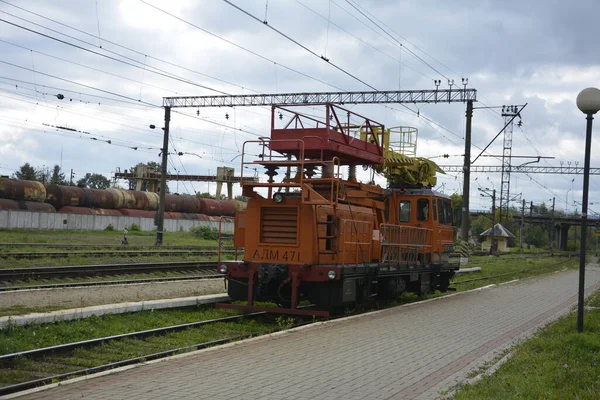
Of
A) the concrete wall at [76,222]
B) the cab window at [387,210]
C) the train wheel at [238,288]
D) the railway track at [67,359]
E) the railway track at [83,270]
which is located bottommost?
the railway track at [67,359]

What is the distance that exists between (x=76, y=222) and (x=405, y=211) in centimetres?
3578

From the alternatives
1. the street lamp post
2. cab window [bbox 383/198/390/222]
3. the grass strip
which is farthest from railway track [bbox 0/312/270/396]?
cab window [bbox 383/198/390/222]

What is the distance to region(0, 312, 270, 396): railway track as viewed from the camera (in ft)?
24.8

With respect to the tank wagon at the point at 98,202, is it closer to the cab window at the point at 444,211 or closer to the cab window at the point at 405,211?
the cab window at the point at 405,211

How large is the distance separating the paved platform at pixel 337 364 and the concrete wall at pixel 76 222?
34.9m

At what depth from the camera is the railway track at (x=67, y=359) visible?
24.8 ft

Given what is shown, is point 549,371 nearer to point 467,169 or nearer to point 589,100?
point 589,100

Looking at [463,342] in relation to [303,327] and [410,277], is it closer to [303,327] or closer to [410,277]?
[303,327]

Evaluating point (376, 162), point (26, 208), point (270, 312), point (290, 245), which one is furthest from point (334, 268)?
point (26, 208)

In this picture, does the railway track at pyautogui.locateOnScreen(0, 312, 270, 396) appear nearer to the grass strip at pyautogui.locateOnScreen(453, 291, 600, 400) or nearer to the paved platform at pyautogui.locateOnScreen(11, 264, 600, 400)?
the paved platform at pyautogui.locateOnScreen(11, 264, 600, 400)

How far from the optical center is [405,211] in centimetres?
1816

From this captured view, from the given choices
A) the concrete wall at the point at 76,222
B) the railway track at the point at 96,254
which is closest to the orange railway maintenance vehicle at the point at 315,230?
the railway track at the point at 96,254

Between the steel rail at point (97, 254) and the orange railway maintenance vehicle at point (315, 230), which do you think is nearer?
the orange railway maintenance vehicle at point (315, 230)

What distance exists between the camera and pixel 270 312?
13.6m
